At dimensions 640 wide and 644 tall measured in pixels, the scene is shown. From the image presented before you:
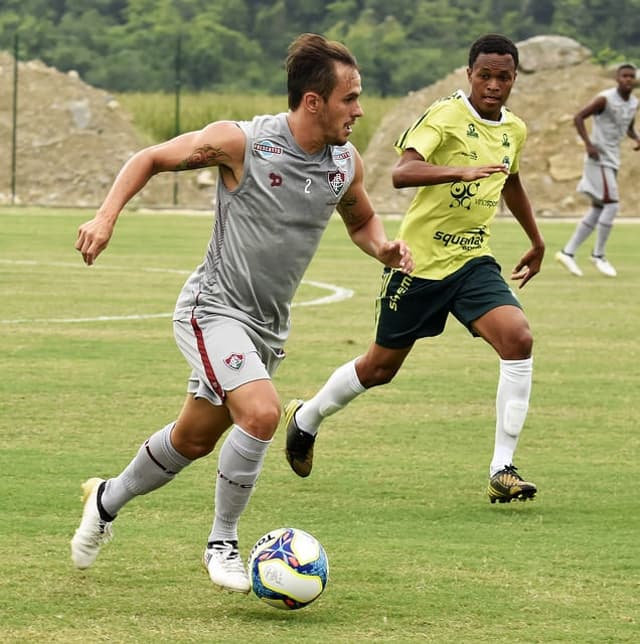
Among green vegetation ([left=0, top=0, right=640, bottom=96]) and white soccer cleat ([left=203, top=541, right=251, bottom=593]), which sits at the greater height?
white soccer cleat ([left=203, top=541, right=251, bottom=593])

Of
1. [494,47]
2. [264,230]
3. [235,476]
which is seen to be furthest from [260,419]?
[494,47]

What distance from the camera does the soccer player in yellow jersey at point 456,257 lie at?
8188mm

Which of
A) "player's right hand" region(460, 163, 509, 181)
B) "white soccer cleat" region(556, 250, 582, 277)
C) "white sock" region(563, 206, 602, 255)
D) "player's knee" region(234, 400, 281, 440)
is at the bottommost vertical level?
"white soccer cleat" region(556, 250, 582, 277)

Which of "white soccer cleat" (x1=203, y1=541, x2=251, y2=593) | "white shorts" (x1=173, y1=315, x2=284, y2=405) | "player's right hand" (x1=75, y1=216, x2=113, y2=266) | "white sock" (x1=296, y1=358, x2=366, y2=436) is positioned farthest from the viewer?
"white sock" (x1=296, y1=358, x2=366, y2=436)

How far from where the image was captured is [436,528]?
716 cm

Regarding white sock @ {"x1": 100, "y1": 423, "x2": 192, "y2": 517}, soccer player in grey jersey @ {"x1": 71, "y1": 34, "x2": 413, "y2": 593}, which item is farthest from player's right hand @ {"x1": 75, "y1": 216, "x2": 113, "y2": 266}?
white sock @ {"x1": 100, "y1": 423, "x2": 192, "y2": 517}

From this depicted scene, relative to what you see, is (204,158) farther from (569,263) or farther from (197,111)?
(197,111)

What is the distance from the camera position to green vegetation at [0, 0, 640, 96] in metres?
74.1

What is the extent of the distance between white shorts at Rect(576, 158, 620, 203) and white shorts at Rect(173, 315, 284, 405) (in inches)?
586

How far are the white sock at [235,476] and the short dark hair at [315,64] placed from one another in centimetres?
125

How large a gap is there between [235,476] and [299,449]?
2431 mm

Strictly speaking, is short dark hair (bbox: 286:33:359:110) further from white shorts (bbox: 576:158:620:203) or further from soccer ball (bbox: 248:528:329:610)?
white shorts (bbox: 576:158:620:203)

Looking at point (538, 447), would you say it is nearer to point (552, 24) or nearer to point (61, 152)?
point (61, 152)

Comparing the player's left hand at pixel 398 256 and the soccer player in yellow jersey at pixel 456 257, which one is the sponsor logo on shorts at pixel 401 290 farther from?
the player's left hand at pixel 398 256
